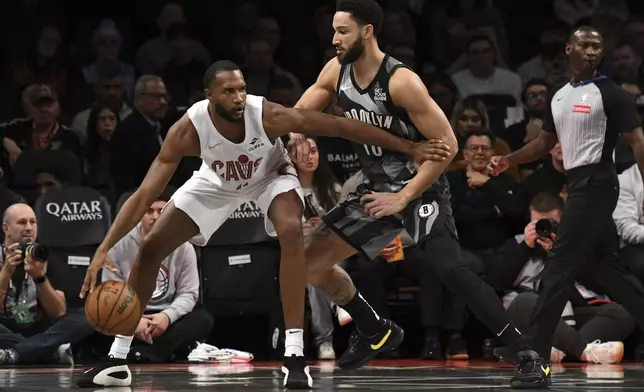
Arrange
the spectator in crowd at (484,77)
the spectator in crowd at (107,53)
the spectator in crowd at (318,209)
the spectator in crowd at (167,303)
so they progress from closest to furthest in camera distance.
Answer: the spectator in crowd at (167,303), the spectator in crowd at (318,209), the spectator in crowd at (484,77), the spectator in crowd at (107,53)

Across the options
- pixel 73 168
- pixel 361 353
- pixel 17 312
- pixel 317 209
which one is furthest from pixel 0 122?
pixel 361 353

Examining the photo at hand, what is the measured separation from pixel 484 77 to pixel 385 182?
4.23m

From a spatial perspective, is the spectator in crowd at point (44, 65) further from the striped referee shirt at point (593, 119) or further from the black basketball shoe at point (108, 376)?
the striped referee shirt at point (593, 119)

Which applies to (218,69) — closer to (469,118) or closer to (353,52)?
(353,52)

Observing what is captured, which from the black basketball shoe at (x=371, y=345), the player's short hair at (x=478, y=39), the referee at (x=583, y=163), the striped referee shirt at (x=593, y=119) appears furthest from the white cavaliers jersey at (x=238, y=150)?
the player's short hair at (x=478, y=39)

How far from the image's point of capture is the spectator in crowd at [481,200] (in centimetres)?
845

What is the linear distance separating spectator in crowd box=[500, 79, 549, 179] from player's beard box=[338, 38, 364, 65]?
3501mm

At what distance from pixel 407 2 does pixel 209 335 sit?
11.9 feet

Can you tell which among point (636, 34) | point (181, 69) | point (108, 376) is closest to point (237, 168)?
point (108, 376)

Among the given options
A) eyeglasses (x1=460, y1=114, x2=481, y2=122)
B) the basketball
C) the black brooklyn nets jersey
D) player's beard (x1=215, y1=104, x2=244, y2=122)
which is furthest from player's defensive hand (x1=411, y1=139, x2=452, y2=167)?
eyeglasses (x1=460, y1=114, x2=481, y2=122)

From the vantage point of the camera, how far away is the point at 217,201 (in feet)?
19.4

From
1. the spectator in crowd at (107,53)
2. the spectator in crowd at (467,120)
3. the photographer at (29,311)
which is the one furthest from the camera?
the spectator in crowd at (107,53)

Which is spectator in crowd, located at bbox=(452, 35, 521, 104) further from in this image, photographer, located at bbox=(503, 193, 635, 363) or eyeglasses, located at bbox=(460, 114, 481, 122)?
photographer, located at bbox=(503, 193, 635, 363)

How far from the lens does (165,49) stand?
405 inches
